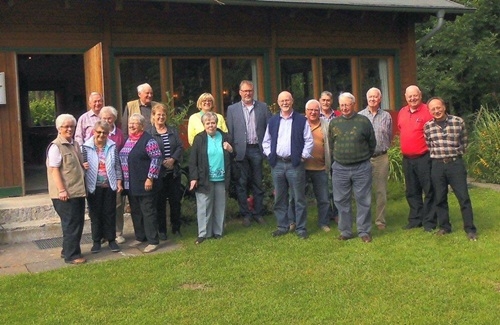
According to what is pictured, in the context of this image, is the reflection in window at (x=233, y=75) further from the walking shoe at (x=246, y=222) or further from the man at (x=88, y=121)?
the man at (x=88, y=121)

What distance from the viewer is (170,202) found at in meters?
7.05

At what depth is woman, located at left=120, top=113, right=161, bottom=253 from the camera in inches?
253

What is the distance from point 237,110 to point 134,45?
8.11ft

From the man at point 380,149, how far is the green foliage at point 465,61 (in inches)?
395

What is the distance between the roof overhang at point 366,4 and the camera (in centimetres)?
898

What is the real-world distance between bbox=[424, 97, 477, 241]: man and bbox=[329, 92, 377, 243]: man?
65cm

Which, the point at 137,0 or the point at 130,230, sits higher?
the point at 137,0

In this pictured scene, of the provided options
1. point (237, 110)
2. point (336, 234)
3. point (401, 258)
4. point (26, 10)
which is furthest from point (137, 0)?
point (401, 258)

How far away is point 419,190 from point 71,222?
388 cm

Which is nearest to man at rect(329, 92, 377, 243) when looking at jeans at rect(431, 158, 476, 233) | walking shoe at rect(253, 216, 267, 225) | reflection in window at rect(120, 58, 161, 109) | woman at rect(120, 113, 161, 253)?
jeans at rect(431, 158, 476, 233)

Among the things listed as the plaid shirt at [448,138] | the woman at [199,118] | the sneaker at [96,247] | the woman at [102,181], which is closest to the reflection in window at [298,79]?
the woman at [199,118]

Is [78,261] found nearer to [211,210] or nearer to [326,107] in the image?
[211,210]

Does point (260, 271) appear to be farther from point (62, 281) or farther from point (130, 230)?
point (130, 230)

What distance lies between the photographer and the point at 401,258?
225 inches
